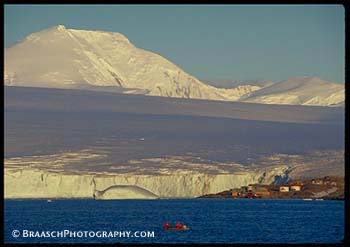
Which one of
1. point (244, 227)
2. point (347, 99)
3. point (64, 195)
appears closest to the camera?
point (347, 99)

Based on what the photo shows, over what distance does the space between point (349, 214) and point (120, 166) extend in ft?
508

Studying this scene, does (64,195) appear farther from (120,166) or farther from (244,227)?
(244,227)

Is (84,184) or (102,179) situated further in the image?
(102,179)

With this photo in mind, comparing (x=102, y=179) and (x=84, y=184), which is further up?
(x=102, y=179)

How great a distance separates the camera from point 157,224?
3536 inches

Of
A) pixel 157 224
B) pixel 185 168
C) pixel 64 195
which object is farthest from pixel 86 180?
pixel 157 224

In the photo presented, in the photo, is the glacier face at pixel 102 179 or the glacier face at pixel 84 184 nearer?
the glacier face at pixel 84 184

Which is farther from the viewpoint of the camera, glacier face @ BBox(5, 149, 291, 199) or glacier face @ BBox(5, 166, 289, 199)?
glacier face @ BBox(5, 149, 291, 199)

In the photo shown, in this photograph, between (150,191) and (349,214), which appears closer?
(349,214)
